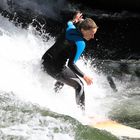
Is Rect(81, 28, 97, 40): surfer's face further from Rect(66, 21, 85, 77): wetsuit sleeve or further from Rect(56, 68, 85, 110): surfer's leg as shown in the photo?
Rect(56, 68, 85, 110): surfer's leg

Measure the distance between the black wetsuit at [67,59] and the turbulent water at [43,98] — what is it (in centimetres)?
29

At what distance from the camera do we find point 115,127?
7.01 m

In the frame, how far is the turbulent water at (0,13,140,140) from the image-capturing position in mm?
5801

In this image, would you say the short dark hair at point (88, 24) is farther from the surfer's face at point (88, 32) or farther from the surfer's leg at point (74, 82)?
the surfer's leg at point (74, 82)

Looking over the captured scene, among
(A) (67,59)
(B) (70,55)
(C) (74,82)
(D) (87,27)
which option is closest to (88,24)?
(D) (87,27)

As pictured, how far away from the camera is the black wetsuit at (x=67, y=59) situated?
7348 millimetres

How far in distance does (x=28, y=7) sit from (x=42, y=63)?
7.67 m

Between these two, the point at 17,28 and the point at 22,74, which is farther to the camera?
the point at 17,28

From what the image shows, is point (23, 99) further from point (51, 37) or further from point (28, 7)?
point (28, 7)

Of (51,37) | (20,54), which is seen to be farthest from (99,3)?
(20,54)

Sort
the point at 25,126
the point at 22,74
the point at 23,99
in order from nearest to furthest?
the point at 25,126 → the point at 23,99 → the point at 22,74

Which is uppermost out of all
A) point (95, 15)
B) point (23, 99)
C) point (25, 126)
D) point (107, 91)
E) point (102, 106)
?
point (95, 15)

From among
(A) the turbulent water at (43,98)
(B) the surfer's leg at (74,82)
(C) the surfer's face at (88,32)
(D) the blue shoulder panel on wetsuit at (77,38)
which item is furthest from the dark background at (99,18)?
(C) the surfer's face at (88,32)

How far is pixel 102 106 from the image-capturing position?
8.62 metres
